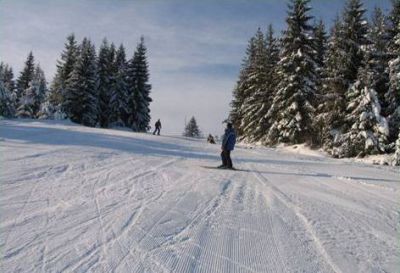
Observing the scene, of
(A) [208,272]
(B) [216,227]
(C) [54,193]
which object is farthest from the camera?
(C) [54,193]

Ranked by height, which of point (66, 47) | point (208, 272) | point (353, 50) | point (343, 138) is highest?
point (66, 47)

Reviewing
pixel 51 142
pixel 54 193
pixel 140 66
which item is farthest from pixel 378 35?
pixel 140 66

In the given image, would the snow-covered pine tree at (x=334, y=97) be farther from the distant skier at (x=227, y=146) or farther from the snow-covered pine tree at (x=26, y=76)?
the snow-covered pine tree at (x=26, y=76)

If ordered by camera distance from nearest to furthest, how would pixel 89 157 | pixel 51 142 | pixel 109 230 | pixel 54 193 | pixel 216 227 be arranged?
pixel 109 230 < pixel 216 227 < pixel 54 193 < pixel 89 157 < pixel 51 142

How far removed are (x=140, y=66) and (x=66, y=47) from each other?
10.4 metres

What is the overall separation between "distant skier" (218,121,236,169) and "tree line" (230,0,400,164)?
1141 centimetres

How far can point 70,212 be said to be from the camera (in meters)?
6.84

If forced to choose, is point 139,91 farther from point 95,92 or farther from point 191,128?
point 191,128

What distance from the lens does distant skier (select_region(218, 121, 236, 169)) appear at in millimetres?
14945

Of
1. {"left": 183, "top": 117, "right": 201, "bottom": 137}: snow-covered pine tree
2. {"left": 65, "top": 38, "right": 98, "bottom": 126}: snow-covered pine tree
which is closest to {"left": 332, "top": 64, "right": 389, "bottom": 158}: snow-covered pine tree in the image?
{"left": 65, "top": 38, "right": 98, "bottom": 126}: snow-covered pine tree

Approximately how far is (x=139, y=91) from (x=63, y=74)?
9859 millimetres

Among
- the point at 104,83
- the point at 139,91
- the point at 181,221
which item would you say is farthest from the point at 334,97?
the point at 104,83

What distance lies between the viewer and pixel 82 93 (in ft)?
163

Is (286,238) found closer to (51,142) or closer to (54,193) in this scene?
(54,193)
